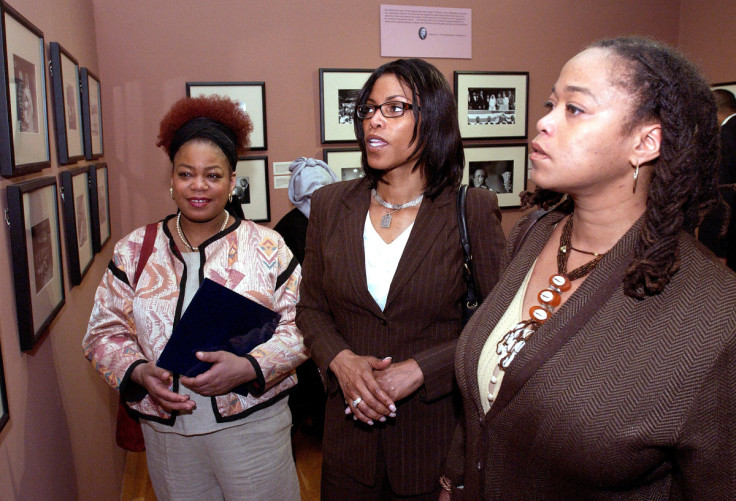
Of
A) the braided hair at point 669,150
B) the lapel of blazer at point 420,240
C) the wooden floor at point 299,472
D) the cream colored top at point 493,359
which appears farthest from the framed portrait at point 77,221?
the braided hair at point 669,150

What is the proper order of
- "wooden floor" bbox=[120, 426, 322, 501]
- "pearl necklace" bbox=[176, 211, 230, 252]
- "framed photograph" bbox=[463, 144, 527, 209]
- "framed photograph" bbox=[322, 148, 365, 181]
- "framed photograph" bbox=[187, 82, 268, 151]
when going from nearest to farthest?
"pearl necklace" bbox=[176, 211, 230, 252], "wooden floor" bbox=[120, 426, 322, 501], "framed photograph" bbox=[187, 82, 268, 151], "framed photograph" bbox=[322, 148, 365, 181], "framed photograph" bbox=[463, 144, 527, 209]

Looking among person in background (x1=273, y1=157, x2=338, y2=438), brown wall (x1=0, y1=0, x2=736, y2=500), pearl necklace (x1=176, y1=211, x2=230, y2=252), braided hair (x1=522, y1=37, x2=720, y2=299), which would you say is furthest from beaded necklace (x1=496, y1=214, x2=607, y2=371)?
person in background (x1=273, y1=157, x2=338, y2=438)

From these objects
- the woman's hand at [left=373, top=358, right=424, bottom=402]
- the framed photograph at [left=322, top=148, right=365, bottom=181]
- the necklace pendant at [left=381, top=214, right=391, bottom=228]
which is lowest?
the woman's hand at [left=373, top=358, right=424, bottom=402]

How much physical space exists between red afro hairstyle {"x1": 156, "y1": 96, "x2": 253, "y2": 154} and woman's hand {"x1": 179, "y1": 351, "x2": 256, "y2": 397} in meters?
0.80

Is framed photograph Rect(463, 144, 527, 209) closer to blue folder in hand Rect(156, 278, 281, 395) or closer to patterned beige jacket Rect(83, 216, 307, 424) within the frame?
patterned beige jacket Rect(83, 216, 307, 424)

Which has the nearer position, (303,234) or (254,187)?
(303,234)

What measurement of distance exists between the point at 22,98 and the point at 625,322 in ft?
5.65

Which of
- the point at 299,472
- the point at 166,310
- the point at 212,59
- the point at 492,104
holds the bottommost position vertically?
the point at 299,472

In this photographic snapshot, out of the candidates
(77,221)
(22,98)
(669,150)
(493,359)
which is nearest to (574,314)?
(493,359)

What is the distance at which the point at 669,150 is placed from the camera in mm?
1104

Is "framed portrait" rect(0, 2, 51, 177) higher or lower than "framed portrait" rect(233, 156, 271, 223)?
higher

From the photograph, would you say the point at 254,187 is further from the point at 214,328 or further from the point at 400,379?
the point at 400,379

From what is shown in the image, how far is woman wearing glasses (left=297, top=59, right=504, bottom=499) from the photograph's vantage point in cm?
171

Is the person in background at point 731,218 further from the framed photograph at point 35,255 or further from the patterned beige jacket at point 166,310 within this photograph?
the framed photograph at point 35,255
